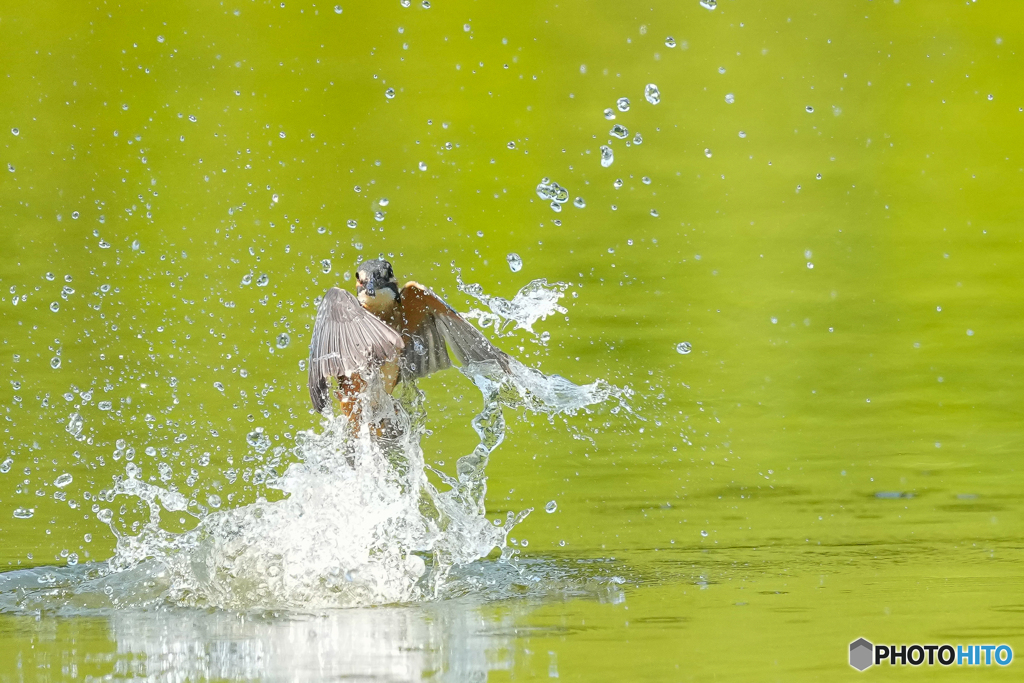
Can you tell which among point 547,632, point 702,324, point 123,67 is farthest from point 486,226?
point 547,632

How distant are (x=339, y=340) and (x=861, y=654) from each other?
2674 millimetres

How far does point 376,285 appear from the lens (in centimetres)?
701

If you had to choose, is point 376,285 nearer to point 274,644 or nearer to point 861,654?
point 274,644

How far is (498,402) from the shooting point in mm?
7531

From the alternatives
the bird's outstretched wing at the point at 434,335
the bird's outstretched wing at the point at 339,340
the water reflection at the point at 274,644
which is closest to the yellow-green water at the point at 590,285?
the water reflection at the point at 274,644

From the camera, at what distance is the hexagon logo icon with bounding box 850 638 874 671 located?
462 cm

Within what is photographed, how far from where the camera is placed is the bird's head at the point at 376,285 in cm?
698

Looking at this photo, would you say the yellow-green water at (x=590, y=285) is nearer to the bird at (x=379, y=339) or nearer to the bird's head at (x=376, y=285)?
the bird at (x=379, y=339)

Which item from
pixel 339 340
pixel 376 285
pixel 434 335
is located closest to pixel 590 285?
pixel 434 335

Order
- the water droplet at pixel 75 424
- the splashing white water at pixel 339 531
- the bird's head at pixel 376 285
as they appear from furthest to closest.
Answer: the water droplet at pixel 75 424, the bird's head at pixel 376 285, the splashing white water at pixel 339 531

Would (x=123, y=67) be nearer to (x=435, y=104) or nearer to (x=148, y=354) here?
(x=435, y=104)

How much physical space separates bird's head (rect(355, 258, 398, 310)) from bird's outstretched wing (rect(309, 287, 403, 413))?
0.29 metres

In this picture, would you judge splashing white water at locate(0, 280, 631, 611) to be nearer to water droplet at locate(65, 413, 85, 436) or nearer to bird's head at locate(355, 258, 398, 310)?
bird's head at locate(355, 258, 398, 310)

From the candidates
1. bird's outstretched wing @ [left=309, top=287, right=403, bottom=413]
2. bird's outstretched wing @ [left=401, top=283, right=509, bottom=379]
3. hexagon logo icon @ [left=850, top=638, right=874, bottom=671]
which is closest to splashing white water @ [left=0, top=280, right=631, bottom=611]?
bird's outstretched wing @ [left=401, top=283, right=509, bottom=379]
